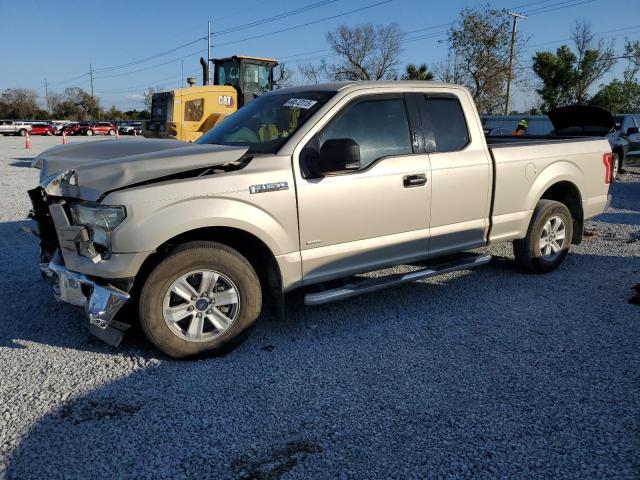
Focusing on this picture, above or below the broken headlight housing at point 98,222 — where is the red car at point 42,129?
above

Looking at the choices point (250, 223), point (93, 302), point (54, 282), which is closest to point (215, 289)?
point (250, 223)

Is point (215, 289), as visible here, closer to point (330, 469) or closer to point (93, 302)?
point (93, 302)

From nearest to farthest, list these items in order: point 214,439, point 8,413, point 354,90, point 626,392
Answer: point 214,439 → point 8,413 → point 626,392 → point 354,90

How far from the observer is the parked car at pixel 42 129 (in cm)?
5303

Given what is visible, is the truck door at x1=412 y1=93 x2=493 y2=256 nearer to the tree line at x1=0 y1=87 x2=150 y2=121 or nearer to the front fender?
the front fender

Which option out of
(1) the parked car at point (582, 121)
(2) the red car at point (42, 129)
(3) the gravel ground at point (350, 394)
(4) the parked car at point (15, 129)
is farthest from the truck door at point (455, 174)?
(2) the red car at point (42, 129)

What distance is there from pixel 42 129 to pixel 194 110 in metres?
47.6

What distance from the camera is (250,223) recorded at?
367 centimetres

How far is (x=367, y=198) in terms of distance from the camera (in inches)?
163

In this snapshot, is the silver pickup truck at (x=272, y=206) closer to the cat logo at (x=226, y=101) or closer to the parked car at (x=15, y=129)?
the cat logo at (x=226, y=101)

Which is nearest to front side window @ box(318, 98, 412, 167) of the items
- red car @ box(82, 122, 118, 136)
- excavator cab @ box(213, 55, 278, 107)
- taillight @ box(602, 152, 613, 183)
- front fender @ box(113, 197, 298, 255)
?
front fender @ box(113, 197, 298, 255)

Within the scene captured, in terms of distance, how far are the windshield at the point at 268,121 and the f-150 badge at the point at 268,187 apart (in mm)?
332

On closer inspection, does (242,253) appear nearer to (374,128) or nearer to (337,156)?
(337,156)

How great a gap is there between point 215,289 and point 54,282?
3.72 feet
